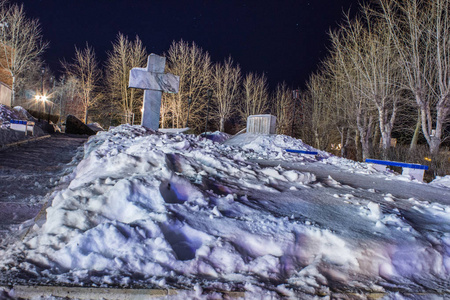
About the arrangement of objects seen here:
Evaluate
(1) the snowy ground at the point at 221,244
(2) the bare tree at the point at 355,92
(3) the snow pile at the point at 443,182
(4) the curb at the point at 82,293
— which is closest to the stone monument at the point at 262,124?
(2) the bare tree at the point at 355,92

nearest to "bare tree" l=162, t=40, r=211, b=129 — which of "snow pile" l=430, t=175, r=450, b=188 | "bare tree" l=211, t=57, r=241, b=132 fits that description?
"bare tree" l=211, t=57, r=241, b=132

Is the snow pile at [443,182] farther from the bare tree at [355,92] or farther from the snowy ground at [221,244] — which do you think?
the bare tree at [355,92]

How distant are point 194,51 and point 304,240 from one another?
31846mm

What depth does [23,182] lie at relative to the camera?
17.9 feet

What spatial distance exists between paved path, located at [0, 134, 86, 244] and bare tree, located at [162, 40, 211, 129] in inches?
912

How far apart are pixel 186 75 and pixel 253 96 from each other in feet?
28.6

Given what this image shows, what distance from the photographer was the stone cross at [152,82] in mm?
12883

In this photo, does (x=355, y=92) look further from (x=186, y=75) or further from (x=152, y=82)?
(x=186, y=75)

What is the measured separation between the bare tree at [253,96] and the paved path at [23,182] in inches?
1138

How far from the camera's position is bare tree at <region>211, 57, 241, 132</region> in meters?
33.9

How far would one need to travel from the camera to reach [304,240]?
2.85m

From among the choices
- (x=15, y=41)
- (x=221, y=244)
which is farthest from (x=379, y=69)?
(x=15, y=41)

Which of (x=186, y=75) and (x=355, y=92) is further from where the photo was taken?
(x=186, y=75)

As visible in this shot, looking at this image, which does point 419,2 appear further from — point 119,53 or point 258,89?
point 119,53
